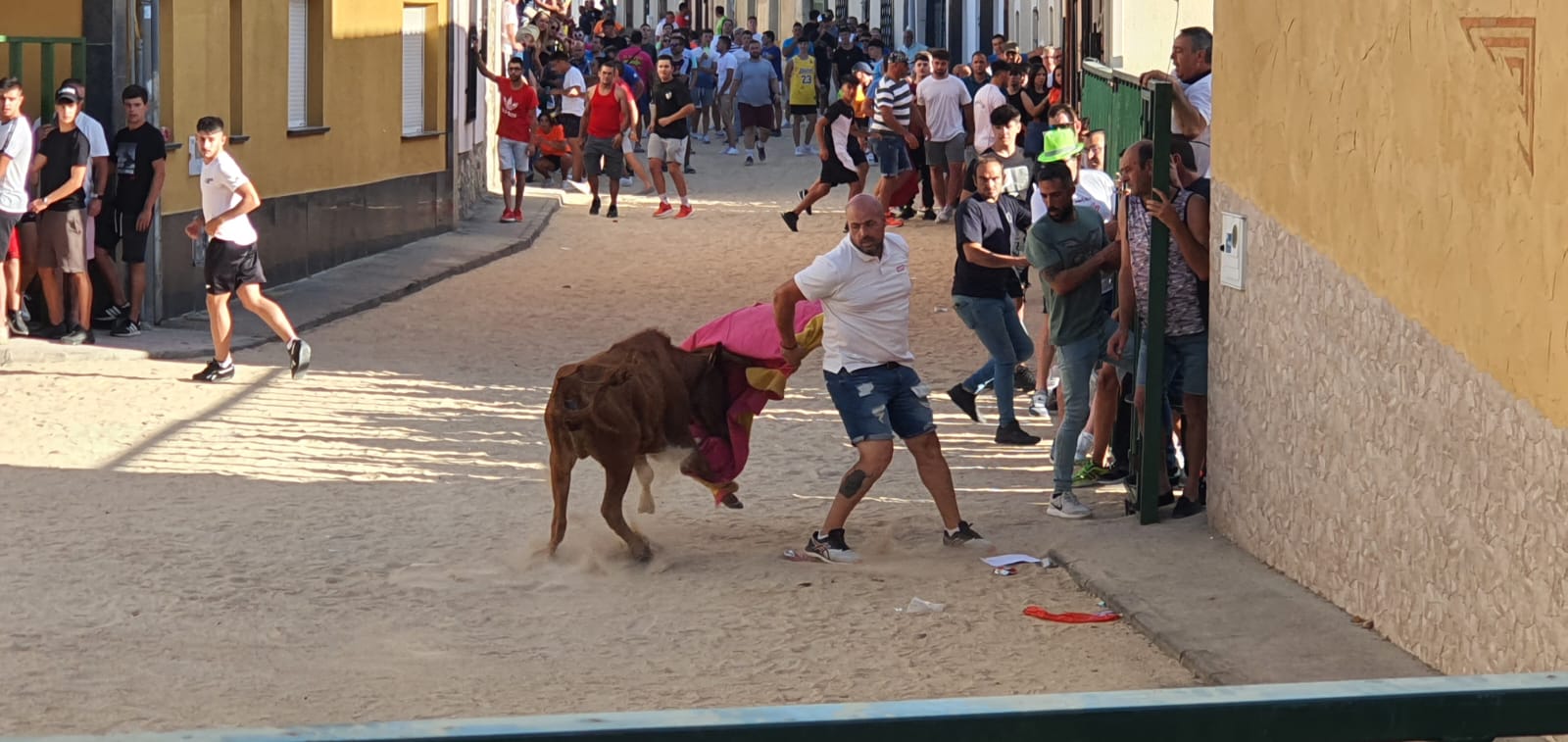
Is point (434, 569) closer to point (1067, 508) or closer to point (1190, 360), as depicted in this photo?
point (1067, 508)

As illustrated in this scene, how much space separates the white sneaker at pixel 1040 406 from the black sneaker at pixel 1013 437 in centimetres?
75

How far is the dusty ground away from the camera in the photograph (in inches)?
263

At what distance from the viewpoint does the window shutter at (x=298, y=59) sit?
1895cm

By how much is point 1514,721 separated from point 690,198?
25.0m

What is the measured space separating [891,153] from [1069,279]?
13.3 m

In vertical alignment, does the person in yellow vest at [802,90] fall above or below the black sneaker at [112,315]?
above

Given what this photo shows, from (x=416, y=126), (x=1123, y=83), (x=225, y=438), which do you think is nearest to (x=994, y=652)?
(x=1123, y=83)

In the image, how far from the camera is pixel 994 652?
23.3 ft

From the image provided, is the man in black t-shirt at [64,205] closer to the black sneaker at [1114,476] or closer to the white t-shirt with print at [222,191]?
the white t-shirt with print at [222,191]

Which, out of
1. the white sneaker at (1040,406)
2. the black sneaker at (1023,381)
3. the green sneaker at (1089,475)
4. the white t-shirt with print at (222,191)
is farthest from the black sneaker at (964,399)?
the white t-shirt with print at (222,191)

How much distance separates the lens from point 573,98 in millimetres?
→ 26906

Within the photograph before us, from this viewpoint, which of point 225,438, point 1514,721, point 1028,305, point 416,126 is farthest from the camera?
point 416,126

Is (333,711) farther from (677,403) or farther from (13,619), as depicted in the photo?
(677,403)

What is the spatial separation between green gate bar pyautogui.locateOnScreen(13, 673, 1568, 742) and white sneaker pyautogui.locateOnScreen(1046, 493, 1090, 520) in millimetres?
6894
